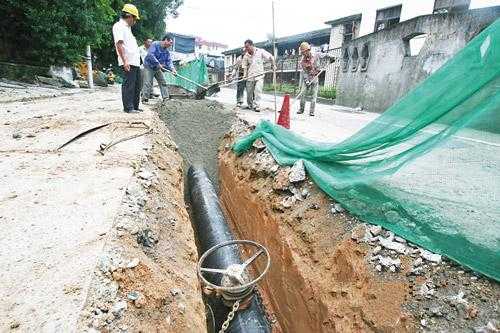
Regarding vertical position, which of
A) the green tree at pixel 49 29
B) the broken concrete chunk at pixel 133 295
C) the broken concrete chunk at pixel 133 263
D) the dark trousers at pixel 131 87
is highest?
the green tree at pixel 49 29

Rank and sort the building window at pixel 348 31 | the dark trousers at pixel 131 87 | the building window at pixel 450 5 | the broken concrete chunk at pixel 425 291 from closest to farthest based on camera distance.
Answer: the broken concrete chunk at pixel 425 291, the dark trousers at pixel 131 87, the building window at pixel 450 5, the building window at pixel 348 31

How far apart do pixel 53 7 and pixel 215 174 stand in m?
7.26

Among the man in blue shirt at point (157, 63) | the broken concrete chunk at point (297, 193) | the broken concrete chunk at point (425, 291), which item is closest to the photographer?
the broken concrete chunk at point (425, 291)

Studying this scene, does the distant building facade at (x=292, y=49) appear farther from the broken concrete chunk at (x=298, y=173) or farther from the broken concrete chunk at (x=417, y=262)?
the broken concrete chunk at (x=417, y=262)

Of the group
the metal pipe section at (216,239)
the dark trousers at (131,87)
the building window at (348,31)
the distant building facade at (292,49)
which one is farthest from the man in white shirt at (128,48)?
the building window at (348,31)

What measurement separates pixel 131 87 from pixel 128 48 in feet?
2.24

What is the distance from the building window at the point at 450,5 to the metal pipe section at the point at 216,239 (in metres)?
11.5

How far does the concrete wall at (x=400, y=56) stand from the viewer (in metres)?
8.89

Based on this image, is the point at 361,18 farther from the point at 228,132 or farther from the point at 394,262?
the point at 394,262

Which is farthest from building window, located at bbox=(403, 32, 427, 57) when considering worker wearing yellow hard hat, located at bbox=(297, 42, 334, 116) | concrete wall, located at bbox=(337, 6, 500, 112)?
worker wearing yellow hard hat, located at bbox=(297, 42, 334, 116)

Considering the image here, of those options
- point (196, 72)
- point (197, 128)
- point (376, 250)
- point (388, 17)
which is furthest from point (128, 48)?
point (388, 17)

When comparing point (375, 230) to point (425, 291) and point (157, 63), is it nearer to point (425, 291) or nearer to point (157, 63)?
point (425, 291)

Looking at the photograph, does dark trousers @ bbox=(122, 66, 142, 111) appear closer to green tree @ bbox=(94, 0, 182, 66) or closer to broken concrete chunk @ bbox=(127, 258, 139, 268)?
broken concrete chunk @ bbox=(127, 258, 139, 268)

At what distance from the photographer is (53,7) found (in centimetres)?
917
